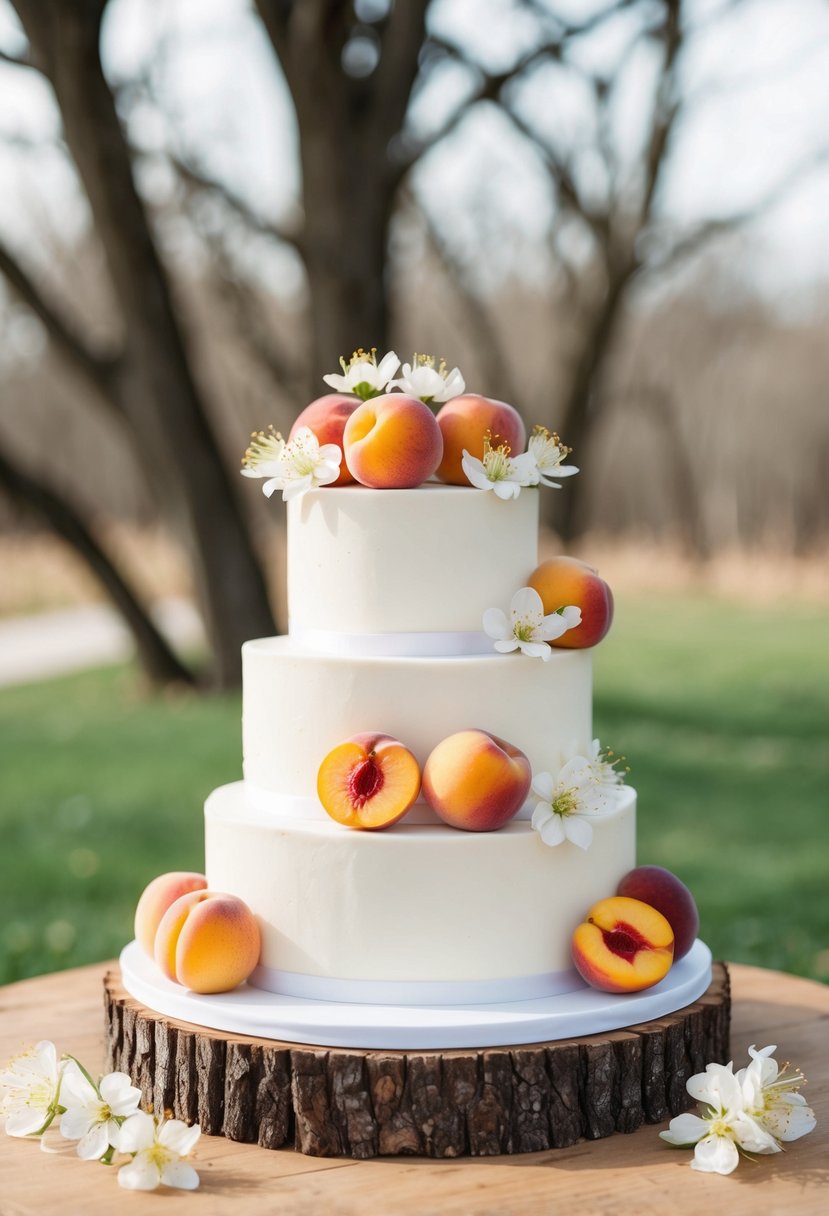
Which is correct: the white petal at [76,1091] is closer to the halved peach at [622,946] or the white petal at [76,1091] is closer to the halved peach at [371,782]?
the halved peach at [371,782]

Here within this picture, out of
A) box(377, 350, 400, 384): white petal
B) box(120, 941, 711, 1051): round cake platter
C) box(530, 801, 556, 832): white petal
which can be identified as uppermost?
box(377, 350, 400, 384): white petal

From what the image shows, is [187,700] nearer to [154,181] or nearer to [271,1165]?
[154,181]

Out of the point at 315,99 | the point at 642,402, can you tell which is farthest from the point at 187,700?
the point at 642,402

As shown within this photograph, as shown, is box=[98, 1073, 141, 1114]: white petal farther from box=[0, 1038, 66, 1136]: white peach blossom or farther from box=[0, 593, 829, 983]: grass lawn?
box=[0, 593, 829, 983]: grass lawn

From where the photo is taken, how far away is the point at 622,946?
2.58 meters

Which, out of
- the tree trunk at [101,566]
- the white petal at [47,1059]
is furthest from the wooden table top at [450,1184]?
the tree trunk at [101,566]

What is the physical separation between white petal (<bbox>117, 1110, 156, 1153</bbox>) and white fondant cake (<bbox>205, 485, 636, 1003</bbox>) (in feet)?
1.18

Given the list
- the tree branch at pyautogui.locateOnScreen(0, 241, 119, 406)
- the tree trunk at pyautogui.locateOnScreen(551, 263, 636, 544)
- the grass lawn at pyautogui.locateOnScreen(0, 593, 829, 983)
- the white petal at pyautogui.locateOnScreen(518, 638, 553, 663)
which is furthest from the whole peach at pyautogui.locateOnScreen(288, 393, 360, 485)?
the tree trunk at pyautogui.locateOnScreen(551, 263, 636, 544)

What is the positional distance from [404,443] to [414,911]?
2.77 ft

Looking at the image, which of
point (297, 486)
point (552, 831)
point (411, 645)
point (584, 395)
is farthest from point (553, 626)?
point (584, 395)

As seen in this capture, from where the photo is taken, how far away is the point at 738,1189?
7.45 feet

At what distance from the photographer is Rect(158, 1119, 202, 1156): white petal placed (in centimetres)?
231

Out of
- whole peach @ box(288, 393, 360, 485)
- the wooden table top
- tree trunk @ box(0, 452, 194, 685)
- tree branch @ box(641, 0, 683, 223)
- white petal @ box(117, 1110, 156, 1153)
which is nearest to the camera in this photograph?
the wooden table top

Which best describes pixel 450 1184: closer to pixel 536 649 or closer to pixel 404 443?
pixel 536 649
